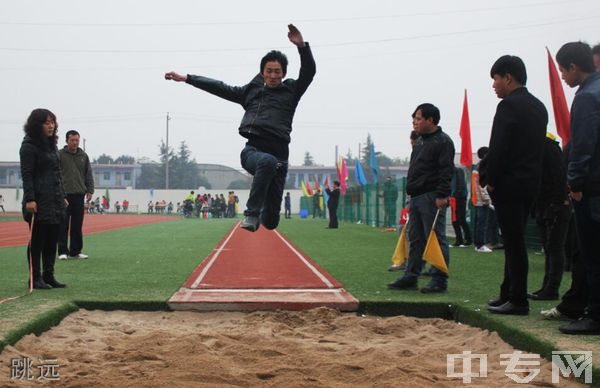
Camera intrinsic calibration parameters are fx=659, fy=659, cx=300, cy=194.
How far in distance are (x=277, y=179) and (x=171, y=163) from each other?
105m

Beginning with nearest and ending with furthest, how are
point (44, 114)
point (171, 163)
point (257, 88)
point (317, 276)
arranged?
1. point (257, 88)
2. point (44, 114)
3. point (317, 276)
4. point (171, 163)

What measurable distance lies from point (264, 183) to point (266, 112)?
2.17 feet

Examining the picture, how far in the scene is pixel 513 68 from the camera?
5543 mm

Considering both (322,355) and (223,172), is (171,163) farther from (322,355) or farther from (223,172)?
(322,355)

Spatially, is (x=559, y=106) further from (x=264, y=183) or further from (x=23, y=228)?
(x=23, y=228)

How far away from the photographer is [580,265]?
5082mm

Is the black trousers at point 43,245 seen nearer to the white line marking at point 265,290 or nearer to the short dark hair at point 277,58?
the white line marking at point 265,290

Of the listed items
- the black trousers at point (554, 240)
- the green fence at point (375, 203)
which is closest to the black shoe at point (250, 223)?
the black trousers at point (554, 240)

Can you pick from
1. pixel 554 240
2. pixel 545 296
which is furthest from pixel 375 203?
pixel 545 296

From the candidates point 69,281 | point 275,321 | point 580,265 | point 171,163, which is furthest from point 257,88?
point 171,163

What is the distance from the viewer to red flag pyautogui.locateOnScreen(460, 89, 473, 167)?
15.0 meters

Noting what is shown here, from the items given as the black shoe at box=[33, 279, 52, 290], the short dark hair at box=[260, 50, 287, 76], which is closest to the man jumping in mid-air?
the short dark hair at box=[260, 50, 287, 76]

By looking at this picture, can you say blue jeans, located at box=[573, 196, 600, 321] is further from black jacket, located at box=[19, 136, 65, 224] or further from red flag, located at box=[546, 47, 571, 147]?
red flag, located at box=[546, 47, 571, 147]

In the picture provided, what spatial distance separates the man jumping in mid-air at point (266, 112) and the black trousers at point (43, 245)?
2.38 m
